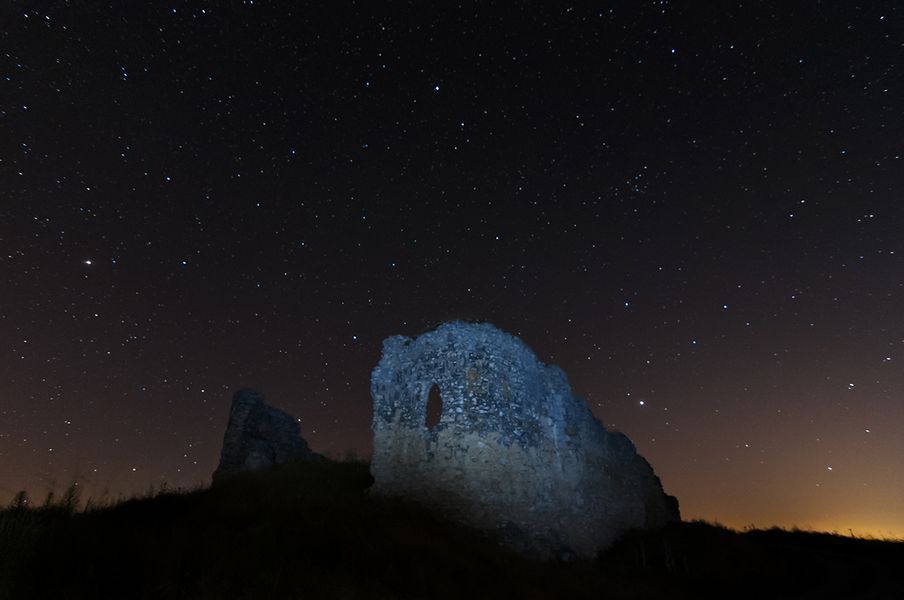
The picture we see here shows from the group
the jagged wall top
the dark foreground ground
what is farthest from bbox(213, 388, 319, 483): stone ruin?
the jagged wall top

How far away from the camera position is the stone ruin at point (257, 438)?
81.1 feet

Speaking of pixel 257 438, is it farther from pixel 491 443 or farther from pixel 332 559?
pixel 332 559

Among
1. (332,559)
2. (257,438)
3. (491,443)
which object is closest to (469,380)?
(491,443)

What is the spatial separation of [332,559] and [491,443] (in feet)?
20.6

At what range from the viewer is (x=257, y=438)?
84.4ft

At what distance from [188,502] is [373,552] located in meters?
5.44

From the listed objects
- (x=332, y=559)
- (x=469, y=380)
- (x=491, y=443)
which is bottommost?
(x=332, y=559)

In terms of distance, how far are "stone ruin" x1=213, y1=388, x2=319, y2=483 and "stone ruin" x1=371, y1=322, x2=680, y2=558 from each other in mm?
11606

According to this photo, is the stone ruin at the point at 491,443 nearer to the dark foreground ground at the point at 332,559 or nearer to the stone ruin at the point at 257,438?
the dark foreground ground at the point at 332,559

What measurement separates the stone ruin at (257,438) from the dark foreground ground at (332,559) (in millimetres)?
7463

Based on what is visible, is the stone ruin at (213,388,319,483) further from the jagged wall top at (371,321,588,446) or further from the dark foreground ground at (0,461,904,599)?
the jagged wall top at (371,321,588,446)

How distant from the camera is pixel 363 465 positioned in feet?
73.5

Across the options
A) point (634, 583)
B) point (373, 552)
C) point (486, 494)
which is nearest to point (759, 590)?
point (634, 583)

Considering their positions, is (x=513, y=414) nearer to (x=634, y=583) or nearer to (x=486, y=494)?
(x=486, y=494)
